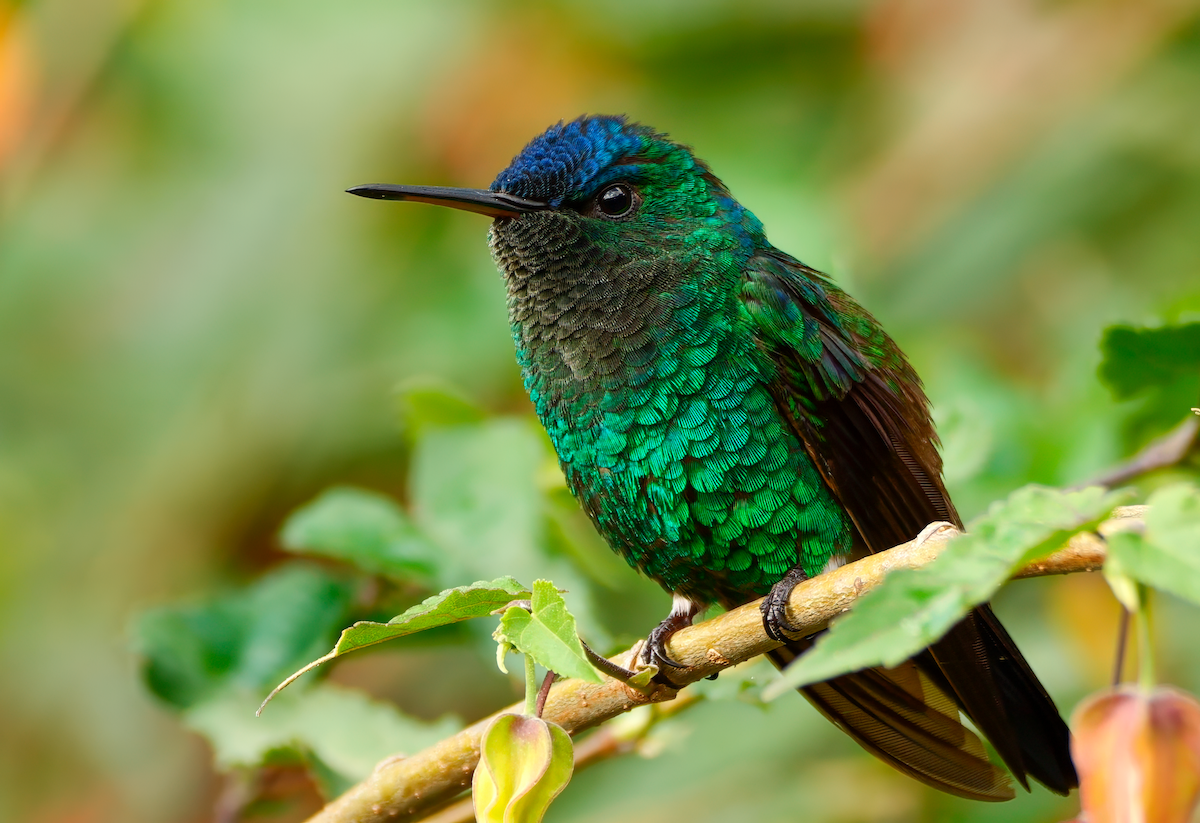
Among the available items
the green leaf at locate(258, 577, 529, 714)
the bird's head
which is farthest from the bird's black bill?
the green leaf at locate(258, 577, 529, 714)

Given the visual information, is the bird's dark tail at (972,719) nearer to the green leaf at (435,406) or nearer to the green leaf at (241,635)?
the green leaf at (435,406)

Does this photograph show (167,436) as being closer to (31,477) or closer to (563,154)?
(31,477)

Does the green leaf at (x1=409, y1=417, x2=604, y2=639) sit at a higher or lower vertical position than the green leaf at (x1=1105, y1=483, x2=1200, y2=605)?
higher

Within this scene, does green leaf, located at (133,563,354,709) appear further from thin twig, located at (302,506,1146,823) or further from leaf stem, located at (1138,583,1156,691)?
leaf stem, located at (1138,583,1156,691)

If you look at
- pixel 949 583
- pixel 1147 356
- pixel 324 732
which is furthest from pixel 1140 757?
pixel 324 732

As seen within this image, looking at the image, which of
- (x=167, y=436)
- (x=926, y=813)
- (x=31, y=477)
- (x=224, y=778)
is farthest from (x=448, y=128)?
(x=926, y=813)

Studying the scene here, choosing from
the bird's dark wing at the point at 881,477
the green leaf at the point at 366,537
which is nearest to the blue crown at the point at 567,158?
the bird's dark wing at the point at 881,477
